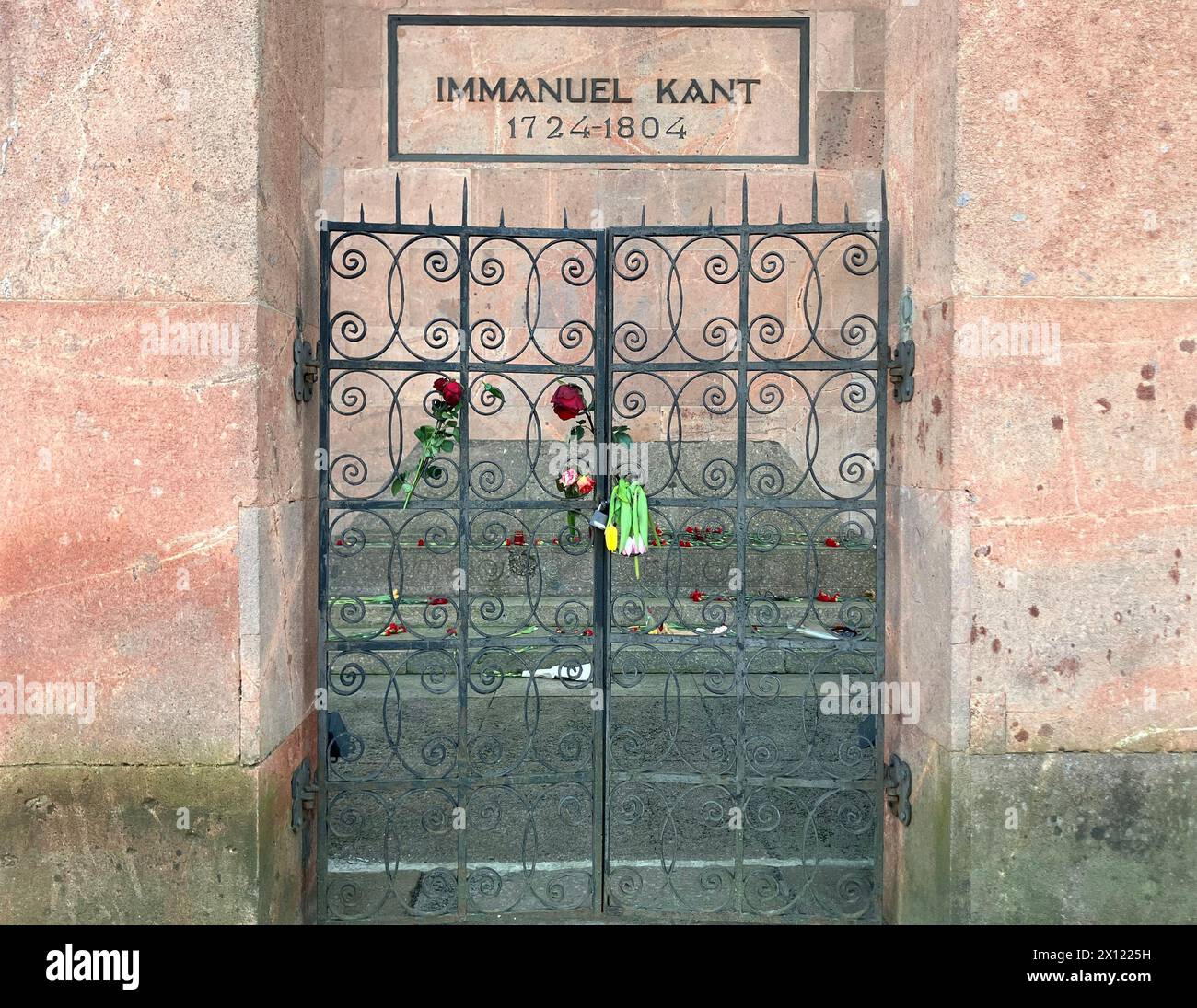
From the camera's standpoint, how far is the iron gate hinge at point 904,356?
330 cm

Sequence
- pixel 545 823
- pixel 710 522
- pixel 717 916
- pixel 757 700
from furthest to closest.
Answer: pixel 710 522 < pixel 757 700 < pixel 545 823 < pixel 717 916

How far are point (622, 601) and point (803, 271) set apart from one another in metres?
2.62

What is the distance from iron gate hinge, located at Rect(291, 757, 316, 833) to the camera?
331cm

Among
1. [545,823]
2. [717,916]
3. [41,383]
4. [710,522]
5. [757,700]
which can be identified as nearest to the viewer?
[41,383]

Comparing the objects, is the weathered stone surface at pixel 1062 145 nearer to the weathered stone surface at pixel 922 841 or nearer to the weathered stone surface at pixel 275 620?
the weathered stone surface at pixel 922 841

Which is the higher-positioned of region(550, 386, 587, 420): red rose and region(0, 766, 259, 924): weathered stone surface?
region(550, 386, 587, 420): red rose

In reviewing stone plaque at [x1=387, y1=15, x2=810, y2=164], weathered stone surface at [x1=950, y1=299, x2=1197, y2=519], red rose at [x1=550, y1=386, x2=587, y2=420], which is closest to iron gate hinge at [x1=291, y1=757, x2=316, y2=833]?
red rose at [x1=550, y1=386, x2=587, y2=420]

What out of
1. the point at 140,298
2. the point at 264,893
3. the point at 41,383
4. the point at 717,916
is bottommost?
the point at 717,916

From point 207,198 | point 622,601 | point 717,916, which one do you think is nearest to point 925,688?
point 717,916

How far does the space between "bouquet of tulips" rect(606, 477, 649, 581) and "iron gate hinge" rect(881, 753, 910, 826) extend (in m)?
1.08

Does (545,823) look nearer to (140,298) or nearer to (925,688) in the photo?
(925,688)

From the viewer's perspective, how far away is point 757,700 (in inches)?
236
